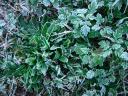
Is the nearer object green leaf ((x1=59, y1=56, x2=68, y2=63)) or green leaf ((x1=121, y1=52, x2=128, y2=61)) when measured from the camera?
green leaf ((x1=121, y1=52, x2=128, y2=61))

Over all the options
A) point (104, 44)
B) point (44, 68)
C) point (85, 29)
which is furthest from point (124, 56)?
point (44, 68)

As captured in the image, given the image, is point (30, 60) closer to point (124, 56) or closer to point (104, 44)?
point (104, 44)

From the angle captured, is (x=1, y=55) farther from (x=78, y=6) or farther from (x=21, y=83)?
(x=78, y=6)

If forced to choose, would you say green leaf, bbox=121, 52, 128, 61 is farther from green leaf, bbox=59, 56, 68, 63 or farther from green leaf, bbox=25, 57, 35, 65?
green leaf, bbox=25, 57, 35, 65

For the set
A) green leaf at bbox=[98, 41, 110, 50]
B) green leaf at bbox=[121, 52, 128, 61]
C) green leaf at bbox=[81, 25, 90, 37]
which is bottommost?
green leaf at bbox=[121, 52, 128, 61]

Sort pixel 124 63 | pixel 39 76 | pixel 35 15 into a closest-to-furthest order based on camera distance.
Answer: pixel 124 63, pixel 39 76, pixel 35 15

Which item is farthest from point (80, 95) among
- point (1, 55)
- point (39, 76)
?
point (1, 55)

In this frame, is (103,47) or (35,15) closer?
(103,47)

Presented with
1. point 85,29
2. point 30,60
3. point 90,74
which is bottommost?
point 90,74

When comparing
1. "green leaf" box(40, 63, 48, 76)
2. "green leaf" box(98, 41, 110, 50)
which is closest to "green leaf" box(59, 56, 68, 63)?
"green leaf" box(40, 63, 48, 76)

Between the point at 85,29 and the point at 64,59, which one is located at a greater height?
the point at 85,29

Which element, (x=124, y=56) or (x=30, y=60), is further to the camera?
(x=30, y=60)
